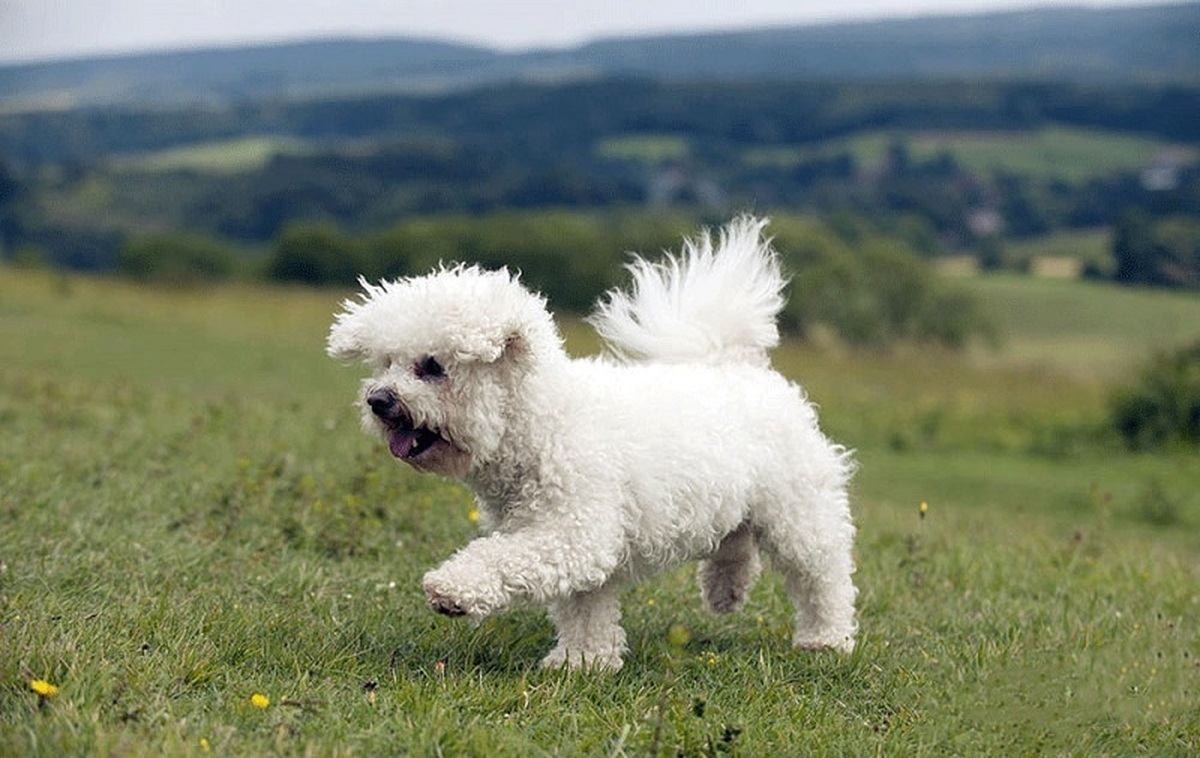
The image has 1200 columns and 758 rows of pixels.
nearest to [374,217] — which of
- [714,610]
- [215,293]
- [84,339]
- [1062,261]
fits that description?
[1062,261]

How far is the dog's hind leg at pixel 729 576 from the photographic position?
7.00 m

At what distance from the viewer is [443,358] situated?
5.31m

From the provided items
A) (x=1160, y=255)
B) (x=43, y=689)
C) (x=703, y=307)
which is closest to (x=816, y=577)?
(x=703, y=307)

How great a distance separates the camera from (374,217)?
371 feet

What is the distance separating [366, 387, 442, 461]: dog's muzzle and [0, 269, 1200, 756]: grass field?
0.86 m

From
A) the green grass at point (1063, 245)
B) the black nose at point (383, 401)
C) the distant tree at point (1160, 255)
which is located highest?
the black nose at point (383, 401)

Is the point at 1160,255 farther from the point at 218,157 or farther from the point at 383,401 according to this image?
the point at 218,157

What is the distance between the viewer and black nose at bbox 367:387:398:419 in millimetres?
5180

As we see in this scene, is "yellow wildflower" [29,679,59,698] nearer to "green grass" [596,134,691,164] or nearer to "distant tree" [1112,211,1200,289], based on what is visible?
"distant tree" [1112,211,1200,289]

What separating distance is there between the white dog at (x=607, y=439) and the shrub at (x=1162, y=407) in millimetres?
15577

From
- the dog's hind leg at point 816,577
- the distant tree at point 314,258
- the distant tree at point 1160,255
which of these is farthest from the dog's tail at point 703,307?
the distant tree at point 314,258

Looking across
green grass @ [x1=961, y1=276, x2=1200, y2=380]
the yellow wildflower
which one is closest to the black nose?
the yellow wildflower

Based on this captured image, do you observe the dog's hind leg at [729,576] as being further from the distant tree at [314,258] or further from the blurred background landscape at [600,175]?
the distant tree at [314,258]

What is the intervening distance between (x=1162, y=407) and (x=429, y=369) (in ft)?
59.1
